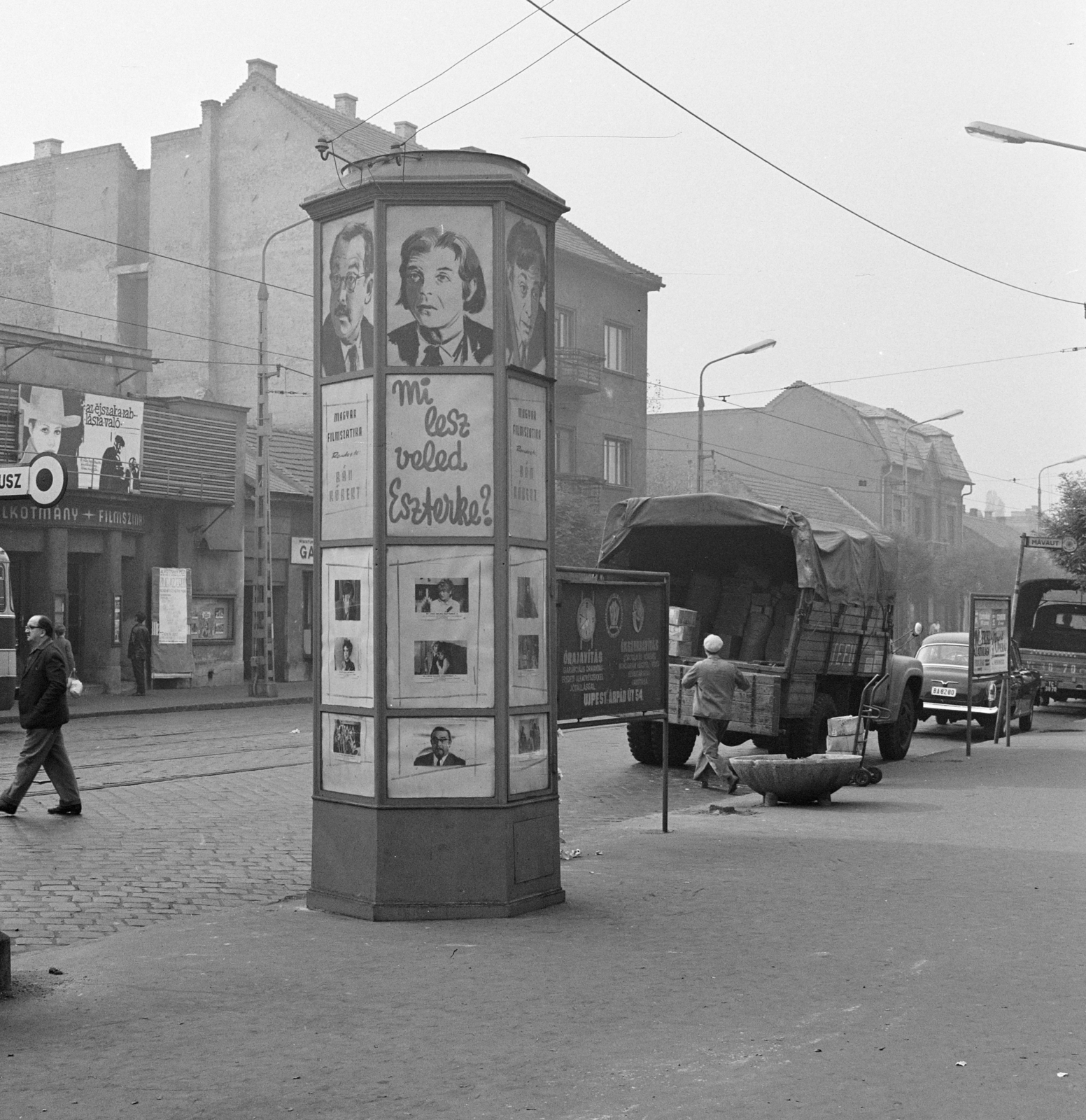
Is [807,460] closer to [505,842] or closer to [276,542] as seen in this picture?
[276,542]

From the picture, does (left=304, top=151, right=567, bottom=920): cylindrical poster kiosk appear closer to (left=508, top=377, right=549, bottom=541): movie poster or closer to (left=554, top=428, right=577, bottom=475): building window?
(left=508, top=377, right=549, bottom=541): movie poster

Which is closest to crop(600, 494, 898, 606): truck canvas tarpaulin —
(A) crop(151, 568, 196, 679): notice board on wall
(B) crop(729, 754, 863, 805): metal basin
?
(B) crop(729, 754, 863, 805): metal basin

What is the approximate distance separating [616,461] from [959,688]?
25.7 metres

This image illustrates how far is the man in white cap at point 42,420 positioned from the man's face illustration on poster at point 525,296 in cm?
2207

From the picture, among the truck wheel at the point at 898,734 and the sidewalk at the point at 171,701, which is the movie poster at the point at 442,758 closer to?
the truck wheel at the point at 898,734

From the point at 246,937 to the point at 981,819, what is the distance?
7256 mm

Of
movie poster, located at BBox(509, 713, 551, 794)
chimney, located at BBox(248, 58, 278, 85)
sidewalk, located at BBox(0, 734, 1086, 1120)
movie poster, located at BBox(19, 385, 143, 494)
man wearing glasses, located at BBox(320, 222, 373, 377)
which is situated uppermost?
chimney, located at BBox(248, 58, 278, 85)

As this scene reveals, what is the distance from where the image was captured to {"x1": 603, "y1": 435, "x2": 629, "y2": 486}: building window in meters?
48.0

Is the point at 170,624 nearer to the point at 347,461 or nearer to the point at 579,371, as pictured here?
the point at 579,371

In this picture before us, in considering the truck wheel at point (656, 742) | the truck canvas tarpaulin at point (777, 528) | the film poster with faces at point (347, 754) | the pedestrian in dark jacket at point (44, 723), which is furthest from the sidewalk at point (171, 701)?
the film poster with faces at point (347, 754)

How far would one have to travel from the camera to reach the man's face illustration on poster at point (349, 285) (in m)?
8.09

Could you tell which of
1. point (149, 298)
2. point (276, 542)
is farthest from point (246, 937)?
point (149, 298)

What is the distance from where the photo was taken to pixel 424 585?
26.1 ft

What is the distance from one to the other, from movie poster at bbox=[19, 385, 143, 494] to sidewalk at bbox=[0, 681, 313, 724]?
13.9 ft
